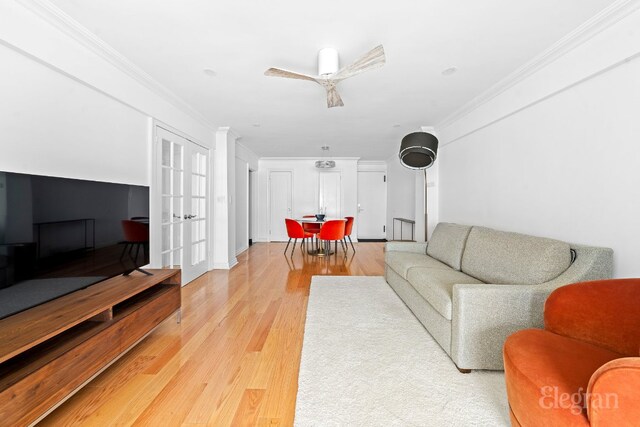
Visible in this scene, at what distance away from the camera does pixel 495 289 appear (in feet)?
5.53

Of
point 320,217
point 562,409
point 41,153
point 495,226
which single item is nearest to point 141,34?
point 41,153

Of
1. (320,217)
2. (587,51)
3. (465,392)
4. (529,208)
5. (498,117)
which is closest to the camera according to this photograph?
(465,392)

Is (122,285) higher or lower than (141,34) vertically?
lower

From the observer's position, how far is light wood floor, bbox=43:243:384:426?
1.38 meters

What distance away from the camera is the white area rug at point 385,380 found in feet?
4.44

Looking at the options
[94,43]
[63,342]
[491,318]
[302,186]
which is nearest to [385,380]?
[491,318]

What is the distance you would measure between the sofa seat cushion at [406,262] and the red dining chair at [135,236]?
2.46 meters

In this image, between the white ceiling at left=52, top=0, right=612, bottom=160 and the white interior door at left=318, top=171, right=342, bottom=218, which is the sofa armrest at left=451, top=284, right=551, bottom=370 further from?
the white interior door at left=318, top=171, right=342, bottom=218

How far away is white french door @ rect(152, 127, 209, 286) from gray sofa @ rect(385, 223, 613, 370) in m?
2.91

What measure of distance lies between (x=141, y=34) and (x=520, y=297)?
3.25m

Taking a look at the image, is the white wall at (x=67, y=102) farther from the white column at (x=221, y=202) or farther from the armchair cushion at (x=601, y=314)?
the armchair cushion at (x=601, y=314)

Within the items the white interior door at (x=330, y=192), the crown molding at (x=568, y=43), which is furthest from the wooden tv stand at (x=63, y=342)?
the white interior door at (x=330, y=192)

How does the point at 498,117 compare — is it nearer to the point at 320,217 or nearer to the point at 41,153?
the point at 320,217

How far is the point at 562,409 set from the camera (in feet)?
2.98
